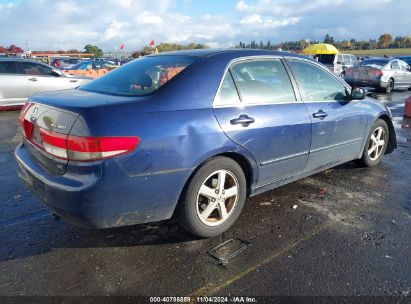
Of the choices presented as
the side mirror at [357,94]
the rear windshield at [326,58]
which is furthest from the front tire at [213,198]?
the rear windshield at [326,58]

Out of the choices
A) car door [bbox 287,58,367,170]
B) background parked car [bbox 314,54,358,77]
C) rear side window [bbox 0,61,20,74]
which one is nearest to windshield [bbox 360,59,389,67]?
background parked car [bbox 314,54,358,77]

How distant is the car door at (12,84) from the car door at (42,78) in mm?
174

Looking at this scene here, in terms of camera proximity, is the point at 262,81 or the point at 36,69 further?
the point at 36,69

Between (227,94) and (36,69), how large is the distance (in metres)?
→ 9.43

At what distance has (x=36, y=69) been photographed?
1095cm

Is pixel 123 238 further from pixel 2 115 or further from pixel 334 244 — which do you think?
pixel 2 115

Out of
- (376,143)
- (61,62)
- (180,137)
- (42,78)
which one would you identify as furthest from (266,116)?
(61,62)

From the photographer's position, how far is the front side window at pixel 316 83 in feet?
13.5

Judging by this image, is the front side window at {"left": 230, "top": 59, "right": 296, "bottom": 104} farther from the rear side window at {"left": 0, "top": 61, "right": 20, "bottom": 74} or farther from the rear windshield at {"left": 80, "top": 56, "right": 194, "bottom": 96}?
the rear side window at {"left": 0, "top": 61, "right": 20, "bottom": 74}

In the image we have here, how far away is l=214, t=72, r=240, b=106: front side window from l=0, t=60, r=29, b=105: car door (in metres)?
8.99

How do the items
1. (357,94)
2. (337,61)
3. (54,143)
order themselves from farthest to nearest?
(337,61)
(357,94)
(54,143)

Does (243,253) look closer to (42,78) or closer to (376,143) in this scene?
(376,143)

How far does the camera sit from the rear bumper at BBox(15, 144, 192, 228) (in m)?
2.63

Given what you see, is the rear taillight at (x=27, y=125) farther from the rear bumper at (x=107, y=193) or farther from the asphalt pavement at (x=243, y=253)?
the asphalt pavement at (x=243, y=253)
